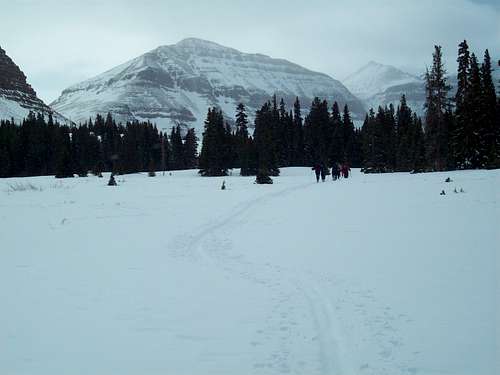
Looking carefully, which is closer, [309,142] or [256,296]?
[256,296]

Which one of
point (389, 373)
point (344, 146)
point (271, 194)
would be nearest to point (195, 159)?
point (344, 146)

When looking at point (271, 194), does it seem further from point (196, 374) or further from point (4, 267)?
point (196, 374)

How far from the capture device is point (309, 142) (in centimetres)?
8369

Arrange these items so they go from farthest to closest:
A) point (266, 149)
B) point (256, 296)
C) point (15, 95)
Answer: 1. point (15, 95)
2. point (266, 149)
3. point (256, 296)

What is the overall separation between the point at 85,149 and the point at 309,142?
5020 centimetres

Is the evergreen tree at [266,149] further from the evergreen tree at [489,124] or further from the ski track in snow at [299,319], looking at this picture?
the ski track in snow at [299,319]

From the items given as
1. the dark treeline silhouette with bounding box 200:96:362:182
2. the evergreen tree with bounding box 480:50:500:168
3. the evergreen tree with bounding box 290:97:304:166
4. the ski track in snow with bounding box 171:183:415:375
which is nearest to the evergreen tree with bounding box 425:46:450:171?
the evergreen tree with bounding box 480:50:500:168

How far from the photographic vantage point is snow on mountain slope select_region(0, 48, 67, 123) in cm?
16100

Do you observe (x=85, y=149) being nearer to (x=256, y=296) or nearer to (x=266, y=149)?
(x=266, y=149)

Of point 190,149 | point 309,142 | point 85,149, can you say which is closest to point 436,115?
point 309,142

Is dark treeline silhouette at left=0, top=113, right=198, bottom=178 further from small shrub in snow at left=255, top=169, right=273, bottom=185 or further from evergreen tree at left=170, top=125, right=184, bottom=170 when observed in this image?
small shrub in snow at left=255, top=169, right=273, bottom=185

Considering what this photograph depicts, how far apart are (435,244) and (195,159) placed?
95.5 meters

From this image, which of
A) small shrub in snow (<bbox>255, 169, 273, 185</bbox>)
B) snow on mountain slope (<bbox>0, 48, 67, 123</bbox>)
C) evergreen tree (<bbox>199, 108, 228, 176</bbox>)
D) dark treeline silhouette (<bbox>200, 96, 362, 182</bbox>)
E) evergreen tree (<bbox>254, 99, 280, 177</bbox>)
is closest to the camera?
small shrub in snow (<bbox>255, 169, 273, 185</bbox>)

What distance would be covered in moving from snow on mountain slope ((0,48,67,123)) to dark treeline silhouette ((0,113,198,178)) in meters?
69.7
